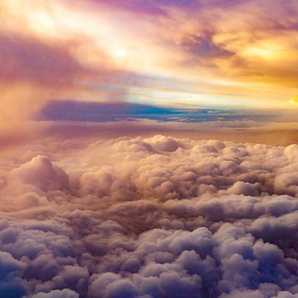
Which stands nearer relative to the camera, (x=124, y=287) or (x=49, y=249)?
(x=124, y=287)

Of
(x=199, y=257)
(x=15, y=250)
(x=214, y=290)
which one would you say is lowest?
(x=214, y=290)

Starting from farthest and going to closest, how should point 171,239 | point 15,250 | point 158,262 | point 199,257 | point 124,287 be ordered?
point 171,239 → point 199,257 → point 158,262 → point 15,250 → point 124,287

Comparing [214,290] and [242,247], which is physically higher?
[242,247]

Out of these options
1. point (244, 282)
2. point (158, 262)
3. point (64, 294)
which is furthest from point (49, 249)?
point (244, 282)

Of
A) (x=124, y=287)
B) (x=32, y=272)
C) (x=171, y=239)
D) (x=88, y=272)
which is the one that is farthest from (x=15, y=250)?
(x=171, y=239)

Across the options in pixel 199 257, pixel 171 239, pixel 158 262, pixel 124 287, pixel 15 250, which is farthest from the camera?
pixel 171 239

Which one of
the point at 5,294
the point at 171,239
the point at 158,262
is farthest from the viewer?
the point at 171,239

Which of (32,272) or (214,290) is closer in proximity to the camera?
(32,272)

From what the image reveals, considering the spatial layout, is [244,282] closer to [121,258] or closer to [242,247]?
[242,247]

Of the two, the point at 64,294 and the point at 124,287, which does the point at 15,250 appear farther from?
the point at 124,287
